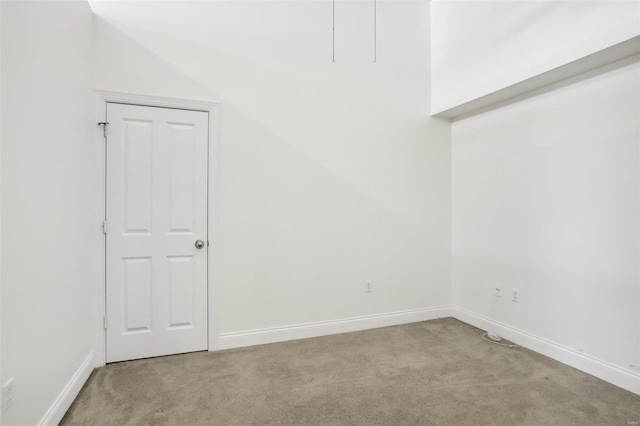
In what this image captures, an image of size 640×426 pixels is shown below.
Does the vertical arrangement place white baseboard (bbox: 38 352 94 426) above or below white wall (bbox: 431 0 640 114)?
below

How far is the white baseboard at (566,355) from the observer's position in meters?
2.24

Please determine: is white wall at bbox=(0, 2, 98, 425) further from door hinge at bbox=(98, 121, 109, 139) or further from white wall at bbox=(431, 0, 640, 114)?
white wall at bbox=(431, 0, 640, 114)

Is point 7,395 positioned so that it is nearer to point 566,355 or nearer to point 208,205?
point 208,205

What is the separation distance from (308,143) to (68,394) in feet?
8.25

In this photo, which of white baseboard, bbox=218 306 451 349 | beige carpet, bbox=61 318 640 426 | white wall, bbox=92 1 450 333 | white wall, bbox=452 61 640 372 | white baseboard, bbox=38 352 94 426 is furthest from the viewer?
white baseboard, bbox=218 306 451 349

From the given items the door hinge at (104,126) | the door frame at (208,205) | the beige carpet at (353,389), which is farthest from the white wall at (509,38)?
the door hinge at (104,126)

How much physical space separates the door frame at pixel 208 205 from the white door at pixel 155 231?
4 cm

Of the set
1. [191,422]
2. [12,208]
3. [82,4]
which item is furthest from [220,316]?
[82,4]

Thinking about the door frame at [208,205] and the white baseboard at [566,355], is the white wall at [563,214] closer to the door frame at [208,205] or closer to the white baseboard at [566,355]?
the white baseboard at [566,355]

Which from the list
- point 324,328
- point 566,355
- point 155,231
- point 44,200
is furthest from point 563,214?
point 44,200

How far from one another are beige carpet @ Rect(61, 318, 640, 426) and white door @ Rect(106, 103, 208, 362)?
21 centimetres

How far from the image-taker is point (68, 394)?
199 cm

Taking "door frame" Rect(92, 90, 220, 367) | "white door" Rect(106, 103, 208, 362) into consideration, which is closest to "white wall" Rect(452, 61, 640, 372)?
"door frame" Rect(92, 90, 220, 367)

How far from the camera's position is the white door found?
2.59 meters
